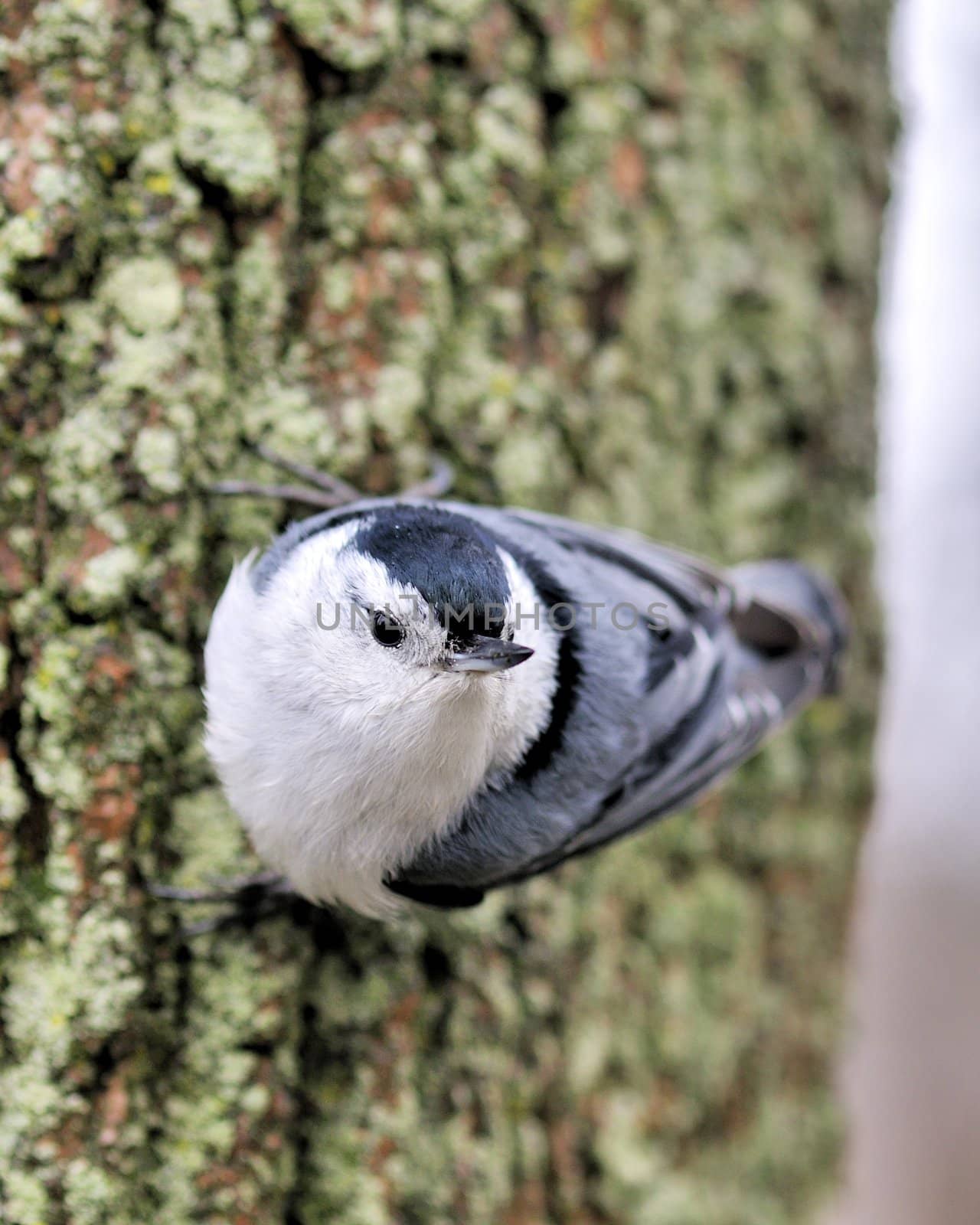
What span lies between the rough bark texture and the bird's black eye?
27cm

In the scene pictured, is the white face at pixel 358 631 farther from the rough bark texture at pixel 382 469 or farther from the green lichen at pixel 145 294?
the green lichen at pixel 145 294

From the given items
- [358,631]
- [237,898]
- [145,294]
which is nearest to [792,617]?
[358,631]

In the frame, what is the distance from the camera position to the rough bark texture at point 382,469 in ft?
4.30

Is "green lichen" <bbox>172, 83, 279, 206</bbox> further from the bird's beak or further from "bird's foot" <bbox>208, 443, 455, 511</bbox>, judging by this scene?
the bird's beak

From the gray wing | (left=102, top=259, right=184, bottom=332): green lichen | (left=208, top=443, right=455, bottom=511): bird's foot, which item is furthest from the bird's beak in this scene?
(left=102, top=259, right=184, bottom=332): green lichen

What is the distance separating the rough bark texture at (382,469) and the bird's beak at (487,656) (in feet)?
1.24

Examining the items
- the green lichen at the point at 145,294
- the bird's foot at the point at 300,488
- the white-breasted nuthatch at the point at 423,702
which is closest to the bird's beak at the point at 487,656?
the white-breasted nuthatch at the point at 423,702

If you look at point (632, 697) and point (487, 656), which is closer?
point (487, 656)

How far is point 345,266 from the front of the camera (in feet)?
5.05

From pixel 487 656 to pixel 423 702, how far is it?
0.41 ft

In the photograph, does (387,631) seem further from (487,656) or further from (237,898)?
(237,898)

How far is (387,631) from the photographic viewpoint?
1300 millimetres

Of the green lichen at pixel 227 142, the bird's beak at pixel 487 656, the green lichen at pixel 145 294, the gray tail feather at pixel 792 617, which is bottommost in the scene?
the bird's beak at pixel 487 656

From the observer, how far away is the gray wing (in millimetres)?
1384
